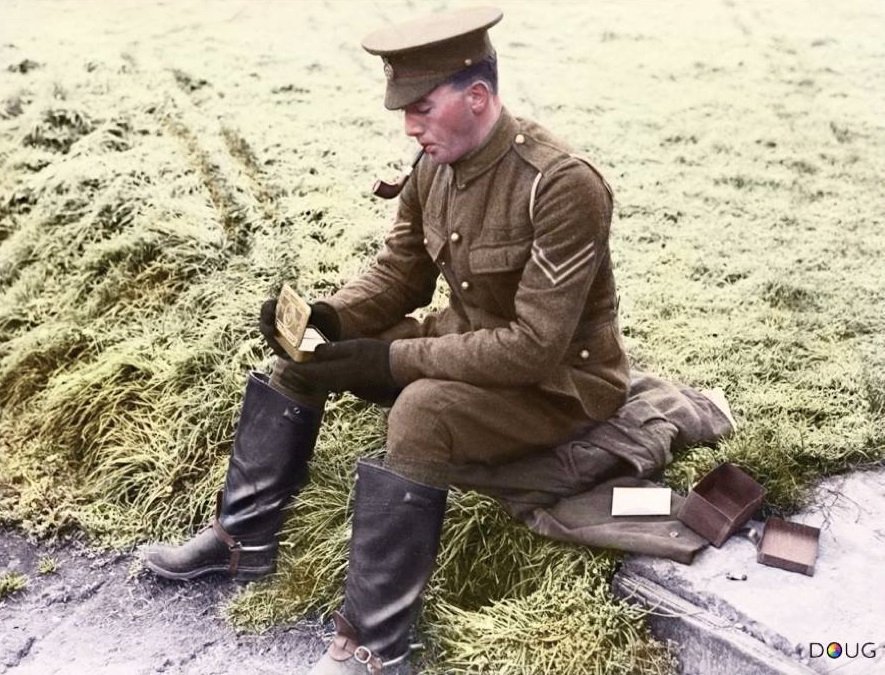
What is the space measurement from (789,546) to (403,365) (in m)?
1.23

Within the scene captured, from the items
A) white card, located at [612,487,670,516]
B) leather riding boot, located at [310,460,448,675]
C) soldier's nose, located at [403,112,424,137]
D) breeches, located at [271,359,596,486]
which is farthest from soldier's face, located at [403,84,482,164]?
white card, located at [612,487,670,516]

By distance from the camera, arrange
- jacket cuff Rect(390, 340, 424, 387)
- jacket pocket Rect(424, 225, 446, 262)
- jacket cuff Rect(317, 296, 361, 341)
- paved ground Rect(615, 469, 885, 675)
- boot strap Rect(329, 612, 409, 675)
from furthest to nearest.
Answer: jacket cuff Rect(317, 296, 361, 341)
jacket pocket Rect(424, 225, 446, 262)
jacket cuff Rect(390, 340, 424, 387)
boot strap Rect(329, 612, 409, 675)
paved ground Rect(615, 469, 885, 675)

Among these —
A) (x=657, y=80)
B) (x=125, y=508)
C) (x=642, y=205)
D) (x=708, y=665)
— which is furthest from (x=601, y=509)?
(x=657, y=80)

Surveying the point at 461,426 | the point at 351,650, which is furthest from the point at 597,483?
the point at 351,650

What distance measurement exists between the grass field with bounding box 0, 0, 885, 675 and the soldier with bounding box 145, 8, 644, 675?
33 centimetres

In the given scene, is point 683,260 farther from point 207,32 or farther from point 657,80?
point 207,32

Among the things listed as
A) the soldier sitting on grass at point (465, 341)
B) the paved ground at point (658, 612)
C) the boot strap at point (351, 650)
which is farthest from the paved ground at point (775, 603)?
the boot strap at point (351, 650)

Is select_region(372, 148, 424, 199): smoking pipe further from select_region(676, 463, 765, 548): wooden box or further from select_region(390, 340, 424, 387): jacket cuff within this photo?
select_region(676, 463, 765, 548): wooden box

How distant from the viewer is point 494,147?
113 inches

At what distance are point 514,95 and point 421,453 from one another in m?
4.23

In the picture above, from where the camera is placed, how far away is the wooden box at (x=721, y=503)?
297cm

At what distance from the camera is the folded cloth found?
2986 mm

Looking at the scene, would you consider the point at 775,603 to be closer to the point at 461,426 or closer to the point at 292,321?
the point at 461,426

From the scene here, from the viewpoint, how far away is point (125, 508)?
3.87 metres
